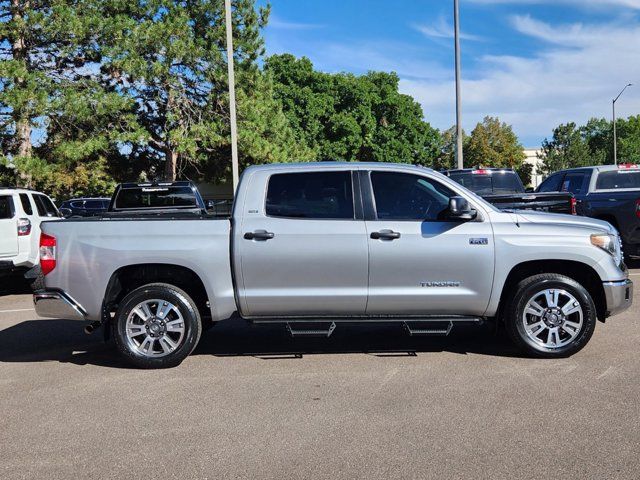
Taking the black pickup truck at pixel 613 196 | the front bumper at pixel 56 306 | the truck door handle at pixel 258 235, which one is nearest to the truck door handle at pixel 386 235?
the truck door handle at pixel 258 235

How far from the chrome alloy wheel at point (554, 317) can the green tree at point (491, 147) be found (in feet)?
175

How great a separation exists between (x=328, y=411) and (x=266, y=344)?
226cm

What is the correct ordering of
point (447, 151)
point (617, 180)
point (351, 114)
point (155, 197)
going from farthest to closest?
1. point (447, 151)
2. point (351, 114)
3. point (617, 180)
4. point (155, 197)

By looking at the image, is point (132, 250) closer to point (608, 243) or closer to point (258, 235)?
point (258, 235)

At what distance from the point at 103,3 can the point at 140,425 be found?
2013cm

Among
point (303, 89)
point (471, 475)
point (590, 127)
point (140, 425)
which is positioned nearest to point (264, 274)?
point (140, 425)

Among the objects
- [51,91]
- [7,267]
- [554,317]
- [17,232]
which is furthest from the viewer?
[51,91]

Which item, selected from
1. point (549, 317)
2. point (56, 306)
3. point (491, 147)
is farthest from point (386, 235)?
point (491, 147)

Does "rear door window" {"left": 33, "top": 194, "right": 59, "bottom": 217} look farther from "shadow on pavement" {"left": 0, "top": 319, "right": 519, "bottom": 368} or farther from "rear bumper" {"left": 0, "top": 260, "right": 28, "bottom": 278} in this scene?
"shadow on pavement" {"left": 0, "top": 319, "right": 519, "bottom": 368}

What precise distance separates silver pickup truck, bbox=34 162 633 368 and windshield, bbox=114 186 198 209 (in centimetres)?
496

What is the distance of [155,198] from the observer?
10852 millimetres

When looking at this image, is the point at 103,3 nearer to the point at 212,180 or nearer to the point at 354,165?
the point at 212,180

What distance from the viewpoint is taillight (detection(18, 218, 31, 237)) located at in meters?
10.7

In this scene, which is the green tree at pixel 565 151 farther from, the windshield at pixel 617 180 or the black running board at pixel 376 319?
the black running board at pixel 376 319
